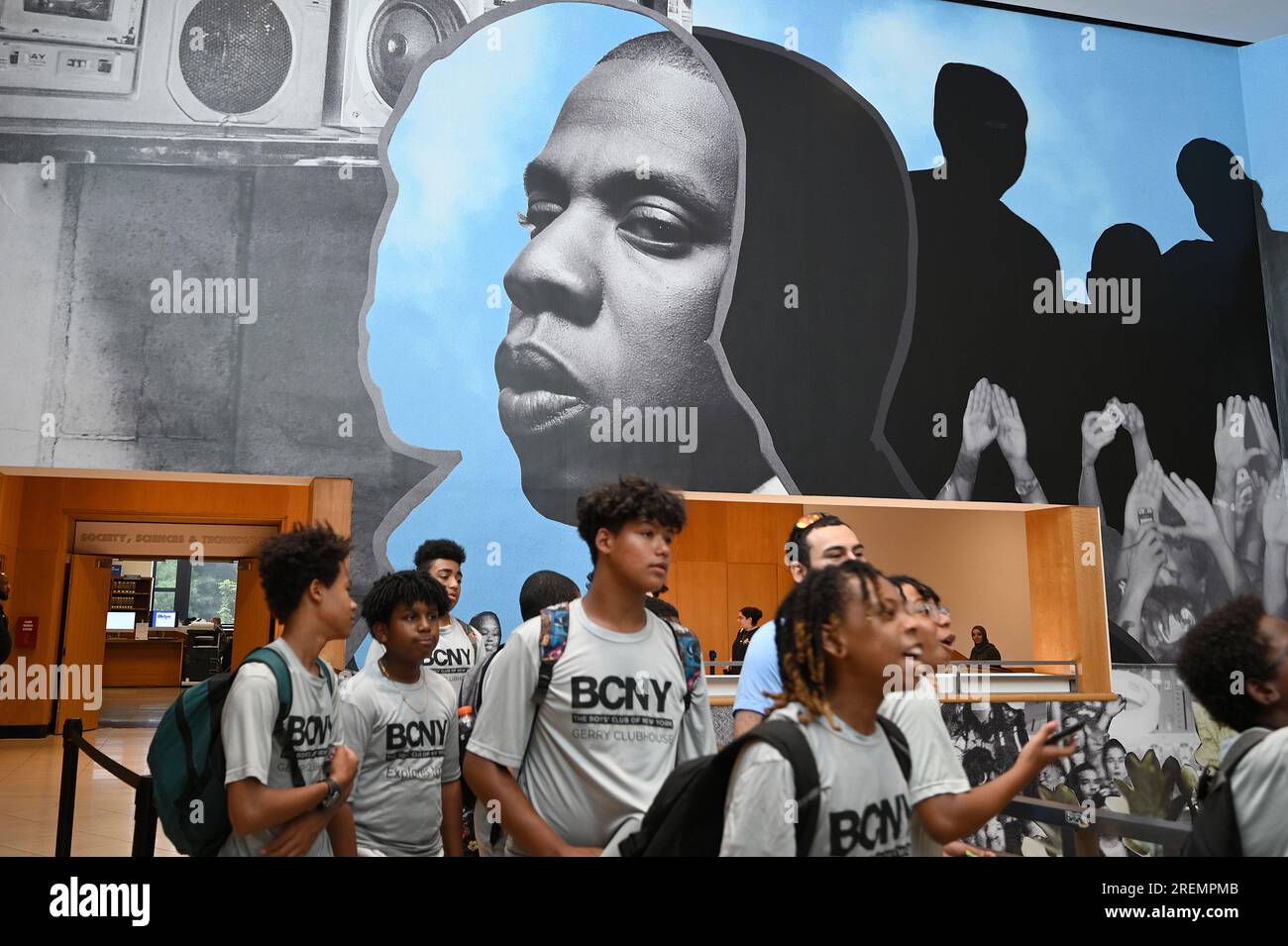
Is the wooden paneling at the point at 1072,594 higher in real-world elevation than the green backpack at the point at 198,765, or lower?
higher

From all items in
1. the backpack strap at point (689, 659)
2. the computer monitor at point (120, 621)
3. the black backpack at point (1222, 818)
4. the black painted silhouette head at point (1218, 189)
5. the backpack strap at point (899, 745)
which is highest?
the black painted silhouette head at point (1218, 189)

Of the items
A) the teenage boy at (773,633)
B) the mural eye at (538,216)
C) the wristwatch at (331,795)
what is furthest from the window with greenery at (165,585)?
the wristwatch at (331,795)

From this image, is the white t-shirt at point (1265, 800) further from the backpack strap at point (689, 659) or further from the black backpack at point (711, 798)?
the backpack strap at point (689, 659)

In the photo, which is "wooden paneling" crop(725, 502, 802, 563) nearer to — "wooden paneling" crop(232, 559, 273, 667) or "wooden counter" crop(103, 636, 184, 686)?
"wooden paneling" crop(232, 559, 273, 667)

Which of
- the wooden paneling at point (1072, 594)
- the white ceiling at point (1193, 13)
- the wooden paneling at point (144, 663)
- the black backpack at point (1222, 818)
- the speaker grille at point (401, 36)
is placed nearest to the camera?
the black backpack at point (1222, 818)

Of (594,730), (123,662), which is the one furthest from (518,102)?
(123,662)

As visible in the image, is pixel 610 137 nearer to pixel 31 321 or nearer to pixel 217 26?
pixel 217 26

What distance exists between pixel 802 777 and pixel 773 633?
1.23 metres

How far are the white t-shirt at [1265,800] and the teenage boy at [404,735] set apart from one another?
2203 mm

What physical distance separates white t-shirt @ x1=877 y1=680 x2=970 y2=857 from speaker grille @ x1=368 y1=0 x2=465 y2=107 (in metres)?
6.31

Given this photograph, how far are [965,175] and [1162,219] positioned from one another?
1.84m

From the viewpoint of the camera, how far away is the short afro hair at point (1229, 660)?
238 cm

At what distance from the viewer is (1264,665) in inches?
93.6
